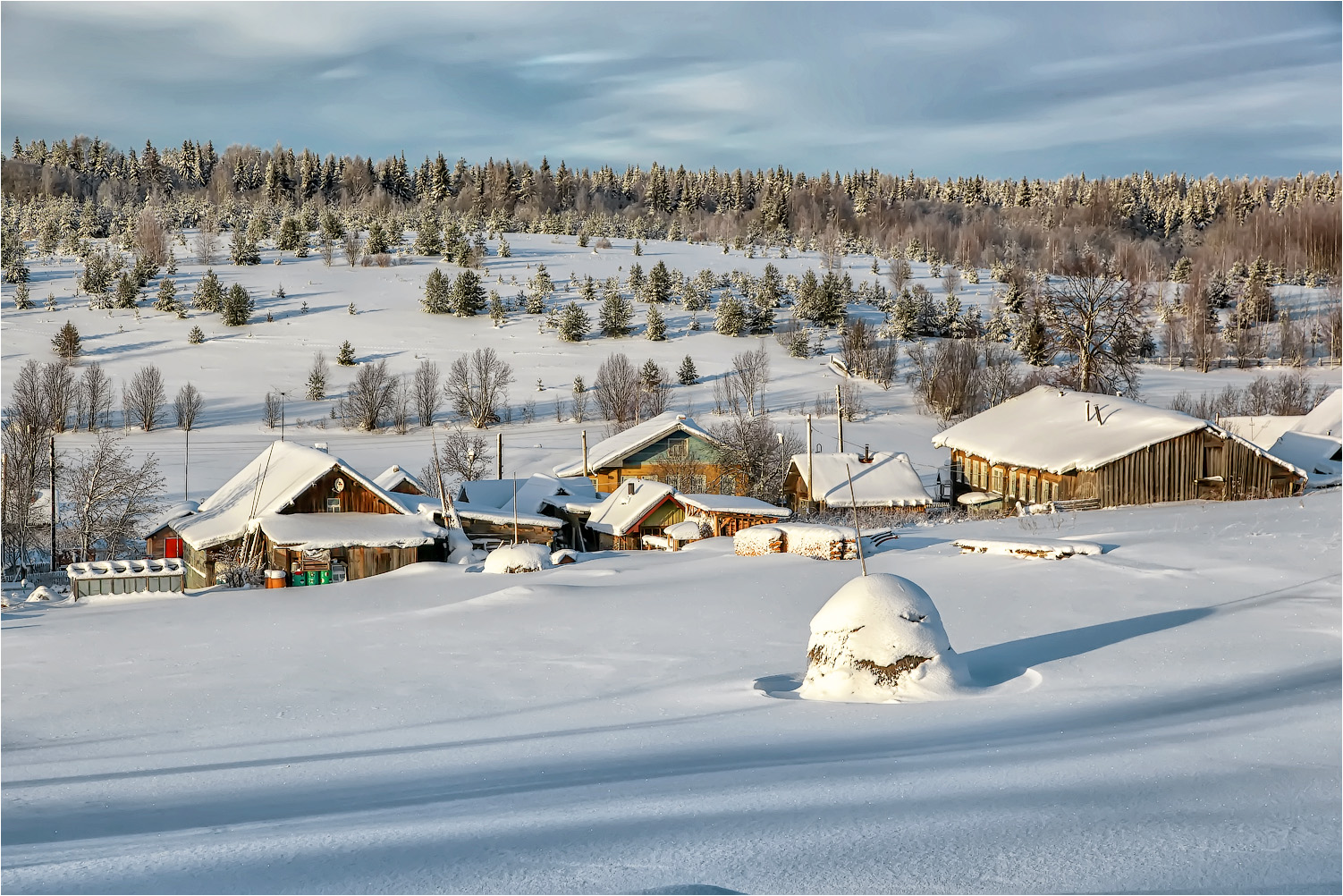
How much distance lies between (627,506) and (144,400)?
153 ft

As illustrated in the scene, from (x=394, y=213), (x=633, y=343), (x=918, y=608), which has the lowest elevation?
(x=918, y=608)

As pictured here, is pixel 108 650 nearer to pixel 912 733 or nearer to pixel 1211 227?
pixel 912 733

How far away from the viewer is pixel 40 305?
91.8m

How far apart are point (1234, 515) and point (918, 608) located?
1902 cm

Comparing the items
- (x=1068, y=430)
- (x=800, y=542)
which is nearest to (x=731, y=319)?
(x=1068, y=430)

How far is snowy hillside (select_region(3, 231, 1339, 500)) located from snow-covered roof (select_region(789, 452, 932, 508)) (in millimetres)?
12409

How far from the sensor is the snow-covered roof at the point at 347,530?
3027cm

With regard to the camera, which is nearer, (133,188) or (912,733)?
(912,733)

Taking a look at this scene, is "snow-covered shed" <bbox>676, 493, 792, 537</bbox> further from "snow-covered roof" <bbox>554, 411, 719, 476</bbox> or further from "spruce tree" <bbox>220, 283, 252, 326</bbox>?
"spruce tree" <bbox>220, 283, 252, 326</bbox>

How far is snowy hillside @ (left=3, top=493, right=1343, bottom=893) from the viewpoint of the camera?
602 cm

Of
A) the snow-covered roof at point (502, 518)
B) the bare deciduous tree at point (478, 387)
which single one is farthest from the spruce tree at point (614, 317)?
the snow-covered roof at point (502, 518)

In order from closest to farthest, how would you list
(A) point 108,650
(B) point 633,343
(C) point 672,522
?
1. (A) point 108,650
2. (C) point 672,522
3. (B) point 633,343

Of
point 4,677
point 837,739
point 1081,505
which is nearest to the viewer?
point 837,739

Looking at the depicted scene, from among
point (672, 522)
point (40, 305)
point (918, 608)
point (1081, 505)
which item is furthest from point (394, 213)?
point (918, 608)
